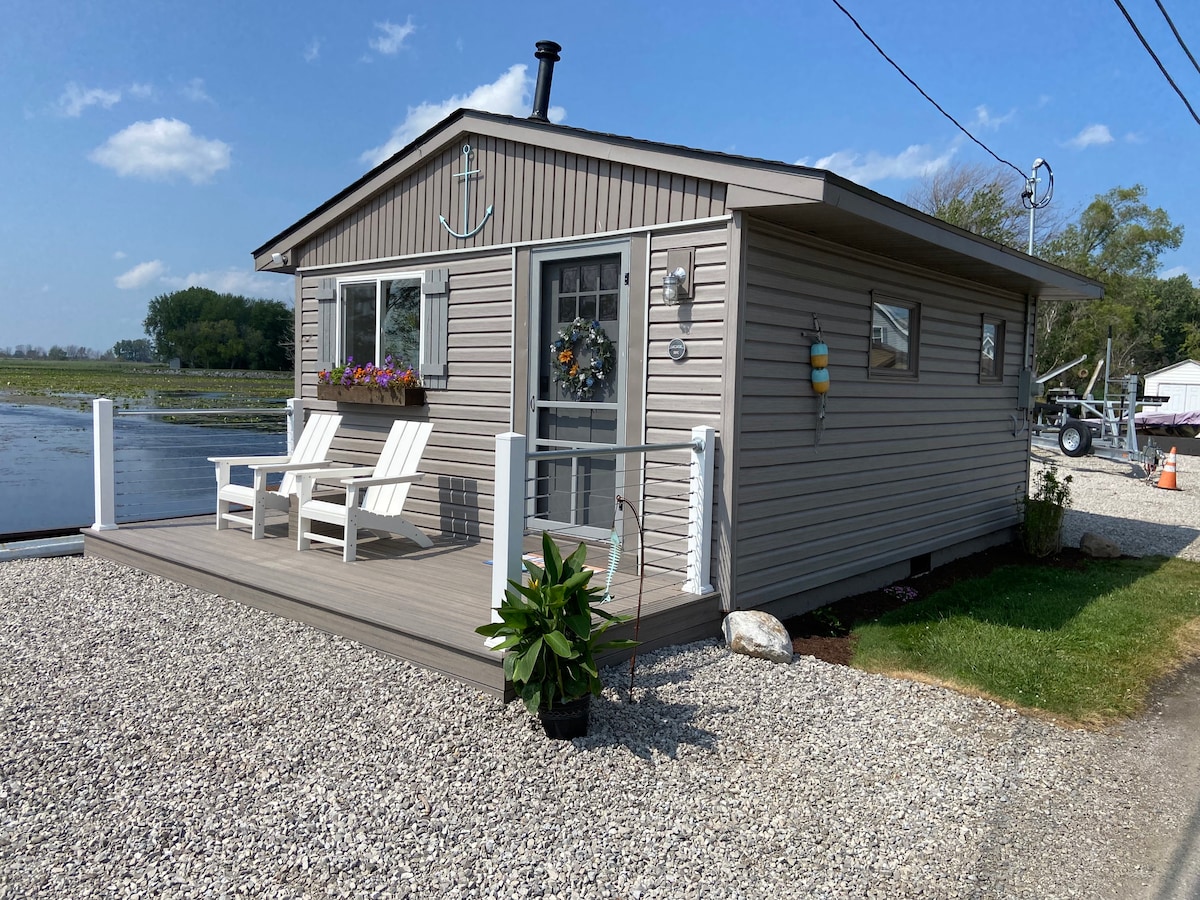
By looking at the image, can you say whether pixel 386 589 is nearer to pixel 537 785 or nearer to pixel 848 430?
pixel 537 785

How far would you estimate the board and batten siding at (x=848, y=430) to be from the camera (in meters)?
4.79

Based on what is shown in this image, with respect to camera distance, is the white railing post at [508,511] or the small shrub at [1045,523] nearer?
the white railing post at [508,511]

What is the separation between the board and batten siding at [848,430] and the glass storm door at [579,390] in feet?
2.92

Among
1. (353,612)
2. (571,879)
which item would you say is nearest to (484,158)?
(353,612)

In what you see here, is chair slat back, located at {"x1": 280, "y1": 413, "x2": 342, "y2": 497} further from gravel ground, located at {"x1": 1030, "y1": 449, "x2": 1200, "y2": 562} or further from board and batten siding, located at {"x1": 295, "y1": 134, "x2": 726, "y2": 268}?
gravel ground, located at {"x1": 1030, "y1": 449, "x2": 1200, "y2": 562}

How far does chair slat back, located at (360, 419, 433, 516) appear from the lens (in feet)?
18.8

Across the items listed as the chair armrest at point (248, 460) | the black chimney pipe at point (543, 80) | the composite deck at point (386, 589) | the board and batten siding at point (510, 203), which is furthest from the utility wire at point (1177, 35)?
the chair armrest at point (248, 460)

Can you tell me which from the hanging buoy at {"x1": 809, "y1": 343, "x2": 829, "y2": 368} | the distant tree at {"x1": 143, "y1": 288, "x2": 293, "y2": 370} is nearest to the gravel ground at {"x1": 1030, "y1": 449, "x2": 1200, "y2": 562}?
the hanging buoy at {"x1": 809, "y1": 343, "x2": 829, "y2": 368}

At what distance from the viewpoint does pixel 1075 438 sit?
55.3ft

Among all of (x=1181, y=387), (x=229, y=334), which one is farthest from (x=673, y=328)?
(x=1181, y=387)

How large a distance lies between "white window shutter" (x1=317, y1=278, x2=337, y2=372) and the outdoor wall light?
339cm

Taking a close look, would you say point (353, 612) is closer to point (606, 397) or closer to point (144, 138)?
point (606, 397)

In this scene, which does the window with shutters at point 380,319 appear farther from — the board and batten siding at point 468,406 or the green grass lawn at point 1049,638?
the green grass lawn at point 1049,638

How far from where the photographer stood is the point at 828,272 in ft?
17.4
